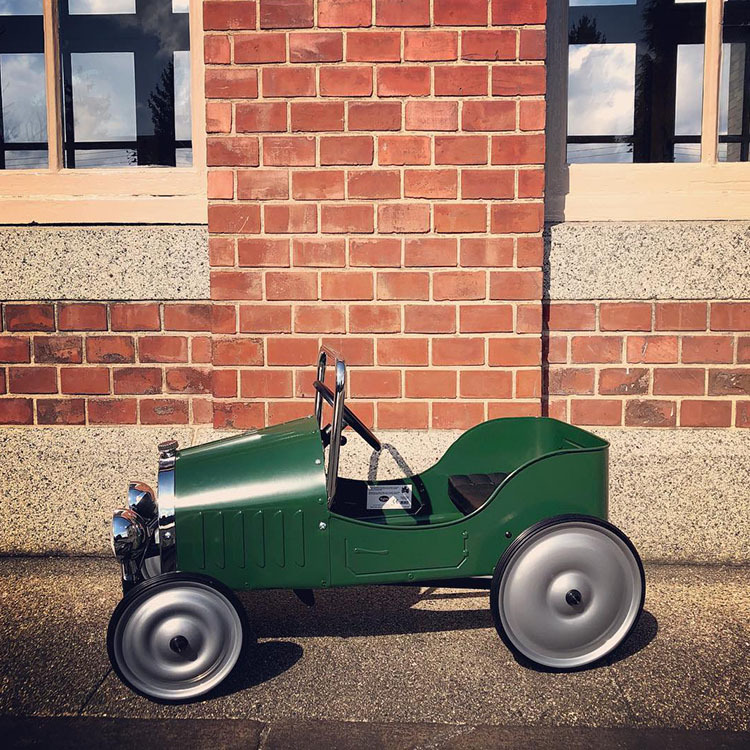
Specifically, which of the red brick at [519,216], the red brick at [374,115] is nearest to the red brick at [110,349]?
the red brick at [374,115]

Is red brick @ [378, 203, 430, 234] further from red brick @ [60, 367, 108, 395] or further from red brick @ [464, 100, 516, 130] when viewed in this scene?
red brick @ [60, 367, 108, 395]

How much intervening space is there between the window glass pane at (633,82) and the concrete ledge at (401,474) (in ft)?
4.44

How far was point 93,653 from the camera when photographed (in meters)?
2.63

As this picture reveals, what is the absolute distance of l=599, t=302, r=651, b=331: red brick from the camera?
3.44 m

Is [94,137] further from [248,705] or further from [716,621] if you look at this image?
[716,621]

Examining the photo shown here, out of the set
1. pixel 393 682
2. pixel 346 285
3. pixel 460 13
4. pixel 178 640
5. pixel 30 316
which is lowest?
pixel 393 682

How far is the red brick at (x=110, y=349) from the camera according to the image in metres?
3.55

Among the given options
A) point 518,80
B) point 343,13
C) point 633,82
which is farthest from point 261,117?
point 633,82

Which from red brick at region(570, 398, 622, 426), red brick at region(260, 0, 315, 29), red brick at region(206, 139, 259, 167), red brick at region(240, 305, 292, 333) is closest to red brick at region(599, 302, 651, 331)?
red brick at region(570, 398, 622, 426)

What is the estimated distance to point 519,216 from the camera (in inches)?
130

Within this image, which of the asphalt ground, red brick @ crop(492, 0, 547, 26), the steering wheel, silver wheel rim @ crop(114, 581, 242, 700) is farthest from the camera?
red brick @ crop(492, 0, 547, 26)

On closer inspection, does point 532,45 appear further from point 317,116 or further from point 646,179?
point 317,116

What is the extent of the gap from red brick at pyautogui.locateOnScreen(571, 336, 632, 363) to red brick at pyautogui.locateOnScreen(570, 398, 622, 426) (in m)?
0.19

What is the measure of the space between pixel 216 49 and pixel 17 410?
188 cm
